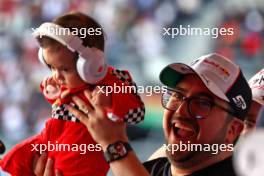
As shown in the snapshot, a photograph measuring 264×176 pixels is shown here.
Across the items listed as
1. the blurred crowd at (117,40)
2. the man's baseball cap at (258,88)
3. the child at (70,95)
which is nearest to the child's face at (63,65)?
the child at (70,95)

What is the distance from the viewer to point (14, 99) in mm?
3074

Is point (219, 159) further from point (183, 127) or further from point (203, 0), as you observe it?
point (203, 0)

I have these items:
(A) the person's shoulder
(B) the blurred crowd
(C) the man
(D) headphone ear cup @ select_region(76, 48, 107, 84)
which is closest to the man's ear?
(C) the man

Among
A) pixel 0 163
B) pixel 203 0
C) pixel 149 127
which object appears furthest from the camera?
pixel 203 0

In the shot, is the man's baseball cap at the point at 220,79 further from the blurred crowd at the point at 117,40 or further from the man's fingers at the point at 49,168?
the blurred crowd at the point at 117,40

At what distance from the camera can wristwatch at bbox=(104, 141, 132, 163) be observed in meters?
0.82

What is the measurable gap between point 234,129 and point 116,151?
241 mm

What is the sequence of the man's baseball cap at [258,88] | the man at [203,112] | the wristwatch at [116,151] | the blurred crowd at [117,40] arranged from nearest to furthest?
the wristwatch at [116,151], the man at [203,112], the man's baseball cap at [258,88], the blurred crowd at [117,40]

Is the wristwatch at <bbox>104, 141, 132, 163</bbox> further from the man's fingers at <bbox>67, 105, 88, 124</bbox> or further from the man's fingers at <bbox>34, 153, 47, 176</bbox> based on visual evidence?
the man's fingers at <bbox>34, 153, 47, 176</bbox>

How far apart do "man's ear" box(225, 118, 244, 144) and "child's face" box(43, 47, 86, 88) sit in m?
0.26

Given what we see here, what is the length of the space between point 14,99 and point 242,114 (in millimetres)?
2266

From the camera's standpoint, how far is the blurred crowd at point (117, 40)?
273 centimetres

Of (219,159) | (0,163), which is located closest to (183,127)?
(219,159)

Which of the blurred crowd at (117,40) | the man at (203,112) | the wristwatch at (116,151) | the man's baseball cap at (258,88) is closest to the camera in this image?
the wristwatch at (116,151)
